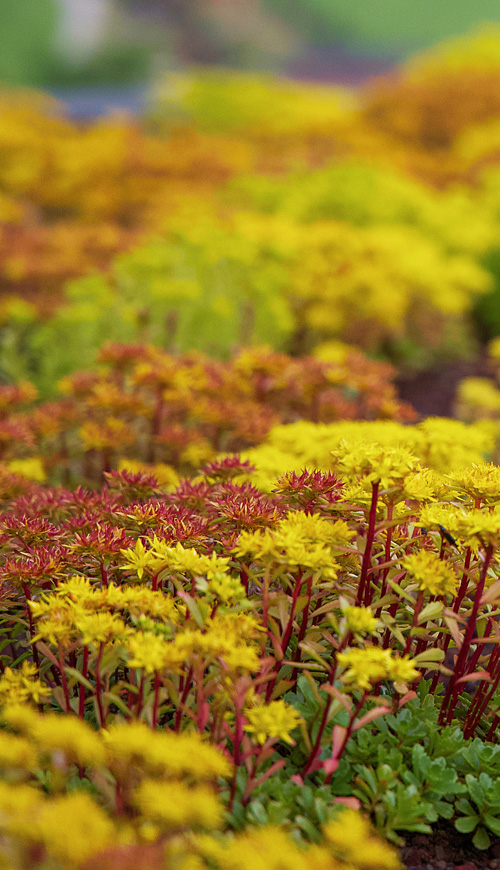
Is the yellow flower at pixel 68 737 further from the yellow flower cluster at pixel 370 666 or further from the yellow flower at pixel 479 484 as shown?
the yellow flower at pixel 479 484

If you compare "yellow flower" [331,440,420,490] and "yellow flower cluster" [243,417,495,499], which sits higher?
"yellow flower" [331,440,420,490]

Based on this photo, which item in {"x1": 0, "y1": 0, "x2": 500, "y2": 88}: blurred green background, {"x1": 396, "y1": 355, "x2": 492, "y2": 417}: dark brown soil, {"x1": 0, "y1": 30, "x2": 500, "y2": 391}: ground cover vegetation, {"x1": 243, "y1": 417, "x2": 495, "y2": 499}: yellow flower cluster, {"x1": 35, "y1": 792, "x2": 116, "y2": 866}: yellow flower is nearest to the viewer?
{"x1": 35, "y1": 792, "x2": 116, "y2": 866}: yellow flower

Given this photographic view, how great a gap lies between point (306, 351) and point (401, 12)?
15337mm

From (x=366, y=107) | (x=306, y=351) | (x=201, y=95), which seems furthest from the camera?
(x=201, y=95)

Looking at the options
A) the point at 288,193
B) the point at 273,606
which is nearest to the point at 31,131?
the point at 288,193

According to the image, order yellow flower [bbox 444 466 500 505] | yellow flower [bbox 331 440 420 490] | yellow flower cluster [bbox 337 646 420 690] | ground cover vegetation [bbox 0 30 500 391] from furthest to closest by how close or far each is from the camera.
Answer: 1. ground cover vegetation [bbox 0 30 500 391]
2. yellow flower [bbox 444 466 500 505]
3. yellow flower [bbox 331 440 420 490]
4. yellow flower cluster [bbox 337 646 420 690]

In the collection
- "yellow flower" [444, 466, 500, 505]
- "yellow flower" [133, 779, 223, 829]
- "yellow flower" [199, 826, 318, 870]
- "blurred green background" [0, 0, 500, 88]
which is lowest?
"yellow flower" [199, 826, 318, 870]

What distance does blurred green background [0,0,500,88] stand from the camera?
15.4 meters

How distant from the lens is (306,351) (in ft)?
14.2

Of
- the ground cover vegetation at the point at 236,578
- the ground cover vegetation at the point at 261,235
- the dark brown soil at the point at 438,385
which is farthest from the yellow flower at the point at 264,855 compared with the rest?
the dark brown soil at the point at 438,385

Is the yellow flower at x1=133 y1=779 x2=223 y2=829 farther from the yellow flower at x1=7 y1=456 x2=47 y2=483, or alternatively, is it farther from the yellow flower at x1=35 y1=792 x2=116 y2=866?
the yellow flower at x1=7 y1=456 x2=47 y2=483

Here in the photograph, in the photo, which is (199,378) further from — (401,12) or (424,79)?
(401,12)

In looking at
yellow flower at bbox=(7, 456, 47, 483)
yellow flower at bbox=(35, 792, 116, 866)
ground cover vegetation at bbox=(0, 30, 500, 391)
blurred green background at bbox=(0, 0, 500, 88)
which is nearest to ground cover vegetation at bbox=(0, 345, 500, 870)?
yellow flower at bbox=(35, 792, 116, 866)

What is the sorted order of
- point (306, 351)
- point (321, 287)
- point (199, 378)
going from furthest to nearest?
point (306, 351)
point (321, 287)
point (199, 378)
